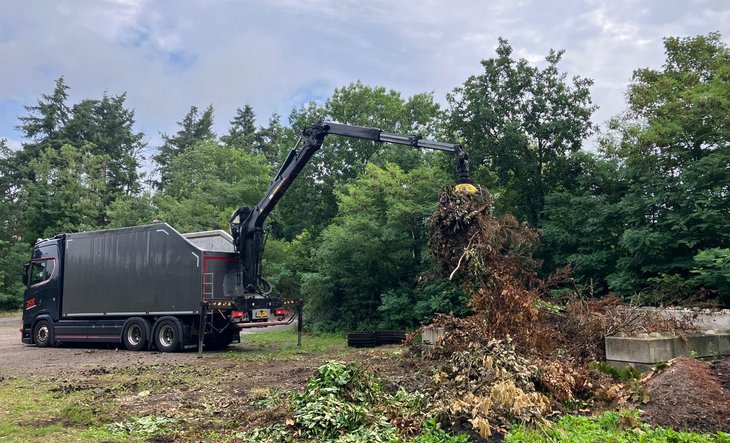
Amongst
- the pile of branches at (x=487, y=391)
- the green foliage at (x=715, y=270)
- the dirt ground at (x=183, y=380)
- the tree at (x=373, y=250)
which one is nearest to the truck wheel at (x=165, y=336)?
the dirt ground at (x=183, y=380)

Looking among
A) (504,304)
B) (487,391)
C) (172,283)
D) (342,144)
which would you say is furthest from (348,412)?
(342,144)

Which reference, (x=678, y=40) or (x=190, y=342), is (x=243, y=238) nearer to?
(x=190, y=342)

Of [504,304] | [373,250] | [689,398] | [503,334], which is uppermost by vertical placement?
[373,250]

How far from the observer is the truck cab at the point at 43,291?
1580cm

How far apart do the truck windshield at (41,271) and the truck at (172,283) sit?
233 millimetres

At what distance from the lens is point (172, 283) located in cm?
1350

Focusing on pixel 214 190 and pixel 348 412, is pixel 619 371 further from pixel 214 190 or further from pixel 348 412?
pixel 214 190

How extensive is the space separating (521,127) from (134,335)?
477 inches

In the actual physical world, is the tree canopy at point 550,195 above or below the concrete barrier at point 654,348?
above

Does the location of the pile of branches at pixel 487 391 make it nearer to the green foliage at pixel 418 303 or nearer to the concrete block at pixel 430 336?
the concrete block at pixel 430 336

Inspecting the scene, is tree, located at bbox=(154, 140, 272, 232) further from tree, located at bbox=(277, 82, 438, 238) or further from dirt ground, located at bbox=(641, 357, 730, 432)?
dirt ground, located at bbox=(641, 357, 730, 432)

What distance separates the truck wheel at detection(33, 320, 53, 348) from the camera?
52.0 feet

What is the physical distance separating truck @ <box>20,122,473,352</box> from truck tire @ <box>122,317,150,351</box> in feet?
0.08

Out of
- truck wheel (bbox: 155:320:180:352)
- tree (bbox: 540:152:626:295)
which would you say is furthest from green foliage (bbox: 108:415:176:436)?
tree (bbox: 540:152:626:295)
